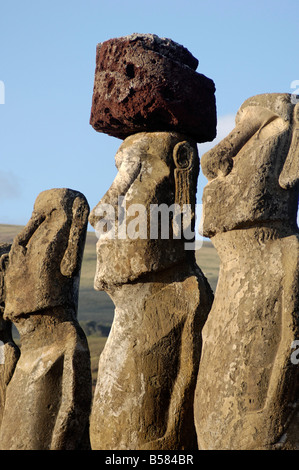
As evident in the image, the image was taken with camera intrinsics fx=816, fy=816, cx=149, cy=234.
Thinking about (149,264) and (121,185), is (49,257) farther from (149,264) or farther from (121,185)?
(149,264)

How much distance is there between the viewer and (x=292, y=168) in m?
4.94

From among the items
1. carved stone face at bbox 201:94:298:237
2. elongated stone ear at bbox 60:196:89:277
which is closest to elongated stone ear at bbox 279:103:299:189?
carved stone face at bbox 201:94:298:237

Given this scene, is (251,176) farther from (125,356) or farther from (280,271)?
(125,356)

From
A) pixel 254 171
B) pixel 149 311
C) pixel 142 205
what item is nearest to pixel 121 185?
pixel 142 205

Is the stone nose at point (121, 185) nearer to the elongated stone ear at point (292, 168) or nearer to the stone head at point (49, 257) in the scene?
the stone head at point (49, 257)

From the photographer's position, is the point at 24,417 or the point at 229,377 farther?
the point at 24,417

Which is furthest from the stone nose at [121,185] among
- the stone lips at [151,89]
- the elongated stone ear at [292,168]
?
the elongated stone ear at [292,168]

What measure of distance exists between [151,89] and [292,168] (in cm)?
163

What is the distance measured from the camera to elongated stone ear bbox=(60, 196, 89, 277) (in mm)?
6938

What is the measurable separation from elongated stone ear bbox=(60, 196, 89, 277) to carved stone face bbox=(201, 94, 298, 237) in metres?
2.00
